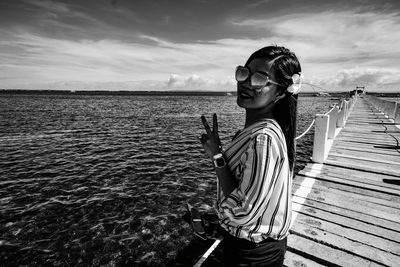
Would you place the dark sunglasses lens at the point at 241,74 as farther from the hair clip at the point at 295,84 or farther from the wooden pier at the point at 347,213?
the wooden pier at the point at 347,213

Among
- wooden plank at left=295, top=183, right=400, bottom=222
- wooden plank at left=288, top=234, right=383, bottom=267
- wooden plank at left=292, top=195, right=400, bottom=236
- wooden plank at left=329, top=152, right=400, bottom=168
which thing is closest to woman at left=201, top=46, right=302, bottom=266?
wooden plank at left=288, top=234, right=383, bottom=267

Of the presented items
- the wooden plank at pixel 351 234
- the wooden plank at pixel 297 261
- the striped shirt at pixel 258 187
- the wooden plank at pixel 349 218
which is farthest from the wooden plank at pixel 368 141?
the striped shirt at pixel 258 187

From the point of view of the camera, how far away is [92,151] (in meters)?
16.7

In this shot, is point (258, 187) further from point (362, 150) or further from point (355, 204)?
point (362, 150)

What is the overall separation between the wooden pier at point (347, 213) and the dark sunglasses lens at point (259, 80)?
3.04 metres

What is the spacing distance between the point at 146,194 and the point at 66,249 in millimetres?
3662

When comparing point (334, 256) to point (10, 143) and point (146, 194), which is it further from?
point (10, 143)

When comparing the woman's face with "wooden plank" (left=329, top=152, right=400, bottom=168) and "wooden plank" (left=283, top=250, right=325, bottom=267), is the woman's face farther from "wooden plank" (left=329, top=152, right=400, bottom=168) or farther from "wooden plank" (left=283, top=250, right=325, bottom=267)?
"wooden plank" (left=329, top=152, right=400, bottom=168)

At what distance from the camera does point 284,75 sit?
5.49 ft

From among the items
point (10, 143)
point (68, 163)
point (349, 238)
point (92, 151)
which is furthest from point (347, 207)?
point (10, 143)

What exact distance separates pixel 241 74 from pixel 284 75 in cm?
30

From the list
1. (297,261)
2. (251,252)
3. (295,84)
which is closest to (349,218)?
(297,261)

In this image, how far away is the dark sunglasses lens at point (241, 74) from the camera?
66.5 inches

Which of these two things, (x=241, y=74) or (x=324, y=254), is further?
(x=324, y=254)
